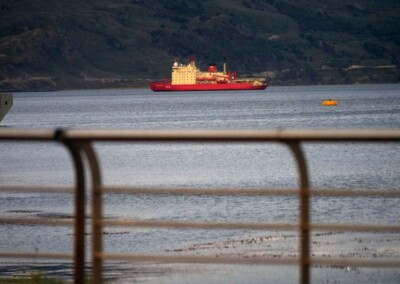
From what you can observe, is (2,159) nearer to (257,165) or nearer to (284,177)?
(257,165)

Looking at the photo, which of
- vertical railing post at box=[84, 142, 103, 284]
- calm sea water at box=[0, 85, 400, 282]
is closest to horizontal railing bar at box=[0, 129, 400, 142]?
vertical railing post at box=[84, 142, 103, 284]

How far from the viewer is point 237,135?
559cm

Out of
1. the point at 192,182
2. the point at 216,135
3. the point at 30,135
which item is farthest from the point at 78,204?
the point at 192,182

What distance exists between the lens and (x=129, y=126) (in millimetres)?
84562

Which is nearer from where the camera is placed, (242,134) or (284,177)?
(242,134)

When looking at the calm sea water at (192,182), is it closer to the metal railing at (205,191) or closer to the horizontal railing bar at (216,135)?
the metal railing at (205,191)

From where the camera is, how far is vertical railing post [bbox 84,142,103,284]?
5.94 meters

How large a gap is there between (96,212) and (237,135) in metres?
0.96

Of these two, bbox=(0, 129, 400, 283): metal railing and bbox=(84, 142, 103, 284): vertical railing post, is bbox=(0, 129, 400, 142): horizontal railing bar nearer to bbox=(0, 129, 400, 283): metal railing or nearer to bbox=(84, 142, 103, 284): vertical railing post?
bbox=(0, 129, 400, 283): metal railing

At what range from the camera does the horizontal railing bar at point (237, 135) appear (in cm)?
550

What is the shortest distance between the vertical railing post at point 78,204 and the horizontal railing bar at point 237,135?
0.17 ft

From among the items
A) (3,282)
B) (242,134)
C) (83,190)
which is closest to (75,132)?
(83,190)

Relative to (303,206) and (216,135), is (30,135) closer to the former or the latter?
(216,135)

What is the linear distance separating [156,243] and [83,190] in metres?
15.4
